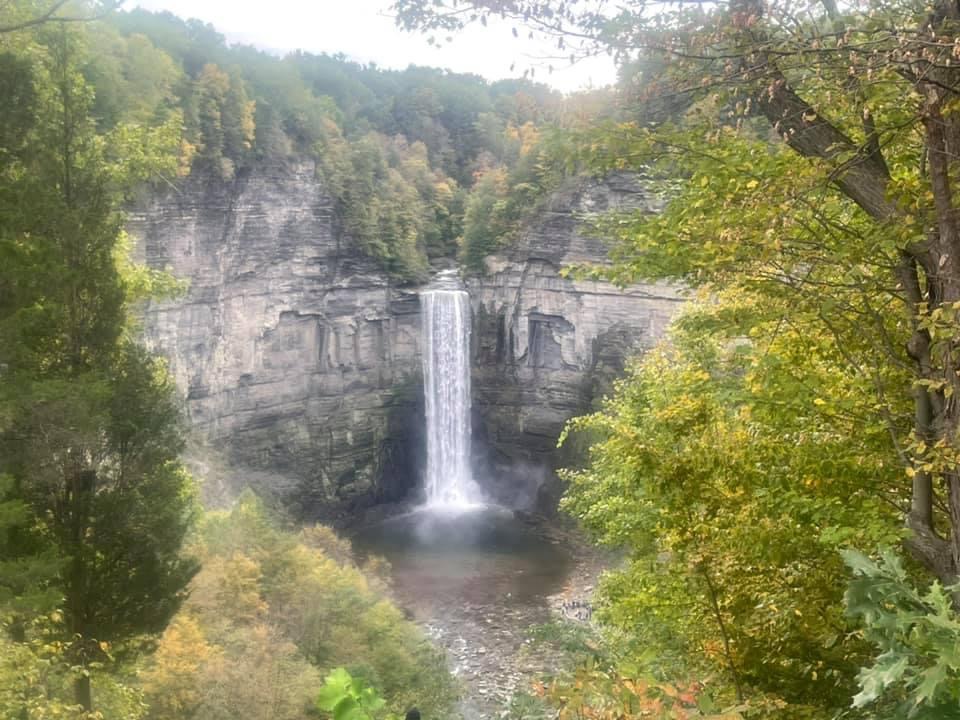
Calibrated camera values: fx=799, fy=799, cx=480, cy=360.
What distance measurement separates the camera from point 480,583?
2975 centimetres

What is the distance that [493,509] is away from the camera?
3966 centimetres

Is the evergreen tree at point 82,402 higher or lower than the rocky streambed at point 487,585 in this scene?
higher

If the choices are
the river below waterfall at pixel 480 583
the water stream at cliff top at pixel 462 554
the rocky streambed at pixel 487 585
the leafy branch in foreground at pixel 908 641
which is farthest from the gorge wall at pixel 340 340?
the leafy branch in foreground at pixel 908 641

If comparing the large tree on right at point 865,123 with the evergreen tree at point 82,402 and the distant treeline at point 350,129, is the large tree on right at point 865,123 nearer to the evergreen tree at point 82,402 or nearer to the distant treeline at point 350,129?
the evergreen tree at point 82,402

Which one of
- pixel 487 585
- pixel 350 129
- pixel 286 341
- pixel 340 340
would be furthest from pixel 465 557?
pixel 350 129

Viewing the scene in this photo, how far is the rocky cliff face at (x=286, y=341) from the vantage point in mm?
33344

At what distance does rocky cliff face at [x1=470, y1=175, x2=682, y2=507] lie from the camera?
36.8 meters

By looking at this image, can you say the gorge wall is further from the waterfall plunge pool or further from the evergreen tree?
the evergreen tree

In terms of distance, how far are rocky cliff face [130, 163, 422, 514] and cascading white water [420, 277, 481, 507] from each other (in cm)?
129

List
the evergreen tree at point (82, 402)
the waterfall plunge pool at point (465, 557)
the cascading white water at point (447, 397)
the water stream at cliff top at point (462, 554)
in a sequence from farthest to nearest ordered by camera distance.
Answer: the cascading white water at point (447, 397), the waterfall plunge pool at point (465, 557), the water stream at cliff top at point (462, 554), the evergreen tree at point (82, 402)

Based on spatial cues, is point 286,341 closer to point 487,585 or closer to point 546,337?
point 546,337

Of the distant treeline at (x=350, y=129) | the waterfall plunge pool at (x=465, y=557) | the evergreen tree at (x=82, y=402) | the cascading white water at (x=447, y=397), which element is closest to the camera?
the evergreen tree at (x=82, y=402)

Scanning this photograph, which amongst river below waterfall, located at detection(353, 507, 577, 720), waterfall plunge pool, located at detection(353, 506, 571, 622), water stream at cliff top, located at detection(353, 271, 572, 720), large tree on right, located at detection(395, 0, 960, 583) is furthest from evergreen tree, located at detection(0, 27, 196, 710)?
waterfall plunge pool, located at detection(353, 506, 571, 622)

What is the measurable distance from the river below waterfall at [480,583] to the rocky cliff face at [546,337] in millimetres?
3347
